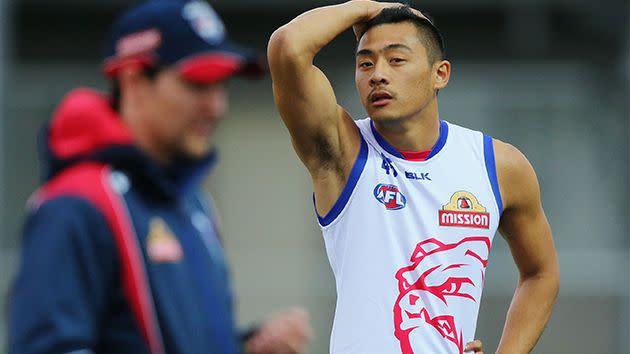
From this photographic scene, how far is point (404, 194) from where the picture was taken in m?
2.39

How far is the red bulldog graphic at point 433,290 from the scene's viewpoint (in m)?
2.29

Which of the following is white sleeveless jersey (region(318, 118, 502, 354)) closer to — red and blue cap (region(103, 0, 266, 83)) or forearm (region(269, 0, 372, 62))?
forearm (region(269, 0, 372, 62))

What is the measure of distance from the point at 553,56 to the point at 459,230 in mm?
14785

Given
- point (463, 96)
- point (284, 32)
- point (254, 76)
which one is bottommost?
point (284, 32)

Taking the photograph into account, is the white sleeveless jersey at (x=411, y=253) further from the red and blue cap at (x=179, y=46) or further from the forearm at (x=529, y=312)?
the red and blue cap at (x=179, y=46)

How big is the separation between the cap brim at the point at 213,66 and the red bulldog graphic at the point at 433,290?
2.07 metres

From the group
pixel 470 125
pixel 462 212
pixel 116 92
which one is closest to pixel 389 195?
pixel 462 212

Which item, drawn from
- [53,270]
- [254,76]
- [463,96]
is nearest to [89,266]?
[53,270]

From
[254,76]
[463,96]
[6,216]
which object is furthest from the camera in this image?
[6,216]

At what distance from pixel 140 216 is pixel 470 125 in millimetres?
8766

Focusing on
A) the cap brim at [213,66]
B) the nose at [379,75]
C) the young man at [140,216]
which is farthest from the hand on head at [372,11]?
the cap brim at [213,66]

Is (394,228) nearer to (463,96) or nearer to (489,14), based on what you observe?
(463,96)

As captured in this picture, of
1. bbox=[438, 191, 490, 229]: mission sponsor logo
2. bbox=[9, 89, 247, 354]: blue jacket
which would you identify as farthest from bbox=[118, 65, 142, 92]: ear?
bbox=[438, 191, 490, 229]: mission sponsor logo

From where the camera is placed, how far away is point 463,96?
13.1 m
